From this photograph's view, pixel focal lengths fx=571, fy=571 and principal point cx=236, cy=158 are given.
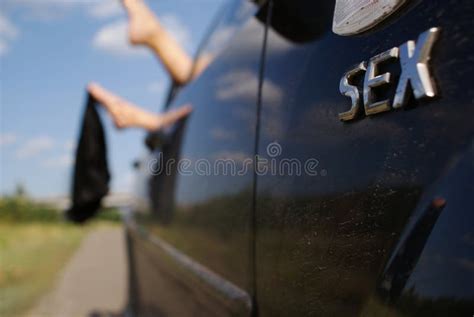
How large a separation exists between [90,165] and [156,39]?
118 centimetres

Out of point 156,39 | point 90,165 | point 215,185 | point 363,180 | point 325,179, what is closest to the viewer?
point 363,180

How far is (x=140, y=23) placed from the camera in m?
3.01

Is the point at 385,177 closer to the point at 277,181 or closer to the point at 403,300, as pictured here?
the point at 403,300

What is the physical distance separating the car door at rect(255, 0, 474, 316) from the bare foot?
1.77 m

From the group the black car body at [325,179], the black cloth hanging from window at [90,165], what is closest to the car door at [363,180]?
the black car body at [325,179]

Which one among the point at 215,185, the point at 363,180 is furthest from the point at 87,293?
the point at 363,180

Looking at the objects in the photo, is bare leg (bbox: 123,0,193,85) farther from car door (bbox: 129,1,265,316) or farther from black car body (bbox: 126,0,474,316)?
black car body (bbox: 126,0,474,316)

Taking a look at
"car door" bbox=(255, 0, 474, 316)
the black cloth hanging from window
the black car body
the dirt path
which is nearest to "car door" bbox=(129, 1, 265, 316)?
the black car body

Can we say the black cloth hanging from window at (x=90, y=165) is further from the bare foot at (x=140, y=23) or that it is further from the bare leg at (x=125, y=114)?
the bare foot at (x=140, y=23)

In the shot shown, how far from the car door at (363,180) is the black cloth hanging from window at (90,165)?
98.1 inches

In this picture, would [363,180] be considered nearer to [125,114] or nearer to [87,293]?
[125,114]

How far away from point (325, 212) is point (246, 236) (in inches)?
15.6

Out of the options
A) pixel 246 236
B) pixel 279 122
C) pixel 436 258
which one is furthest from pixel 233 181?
pixel 436 258

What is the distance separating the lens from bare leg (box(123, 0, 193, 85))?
2980 millimetres
